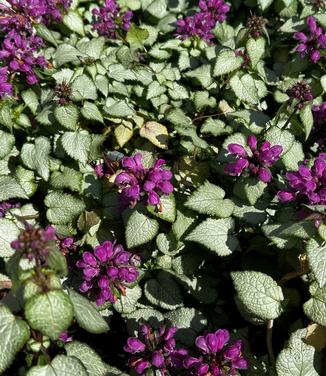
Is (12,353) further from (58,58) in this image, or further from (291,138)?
(58,58)

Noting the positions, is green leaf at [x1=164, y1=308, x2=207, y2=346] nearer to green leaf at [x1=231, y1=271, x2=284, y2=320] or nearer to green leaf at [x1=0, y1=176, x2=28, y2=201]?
green leaf at [x1=231, y1=271, x2=284, y2=320]

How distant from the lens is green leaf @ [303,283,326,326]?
1749mm

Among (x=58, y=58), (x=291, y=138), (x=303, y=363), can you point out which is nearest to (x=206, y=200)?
(x=291, y=138)

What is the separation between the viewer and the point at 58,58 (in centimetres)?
243

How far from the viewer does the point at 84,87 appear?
7.54ft

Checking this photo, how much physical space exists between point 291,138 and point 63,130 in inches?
46.5

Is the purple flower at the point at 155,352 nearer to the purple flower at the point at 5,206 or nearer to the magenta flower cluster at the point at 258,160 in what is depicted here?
the magenta flower cluster at the point at 258,160

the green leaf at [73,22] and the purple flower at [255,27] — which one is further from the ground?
the purple flower at [255,27]

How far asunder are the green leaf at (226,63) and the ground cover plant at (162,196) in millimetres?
13

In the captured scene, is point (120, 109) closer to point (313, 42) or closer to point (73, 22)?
point (73, 22)

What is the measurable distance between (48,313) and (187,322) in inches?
34.4

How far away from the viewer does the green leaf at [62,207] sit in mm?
2078

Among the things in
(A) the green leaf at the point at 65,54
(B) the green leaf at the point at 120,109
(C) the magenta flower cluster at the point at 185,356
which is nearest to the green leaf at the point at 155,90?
(B) the green leaf at the point at 120,109

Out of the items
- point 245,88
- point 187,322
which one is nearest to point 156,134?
point 245,88
